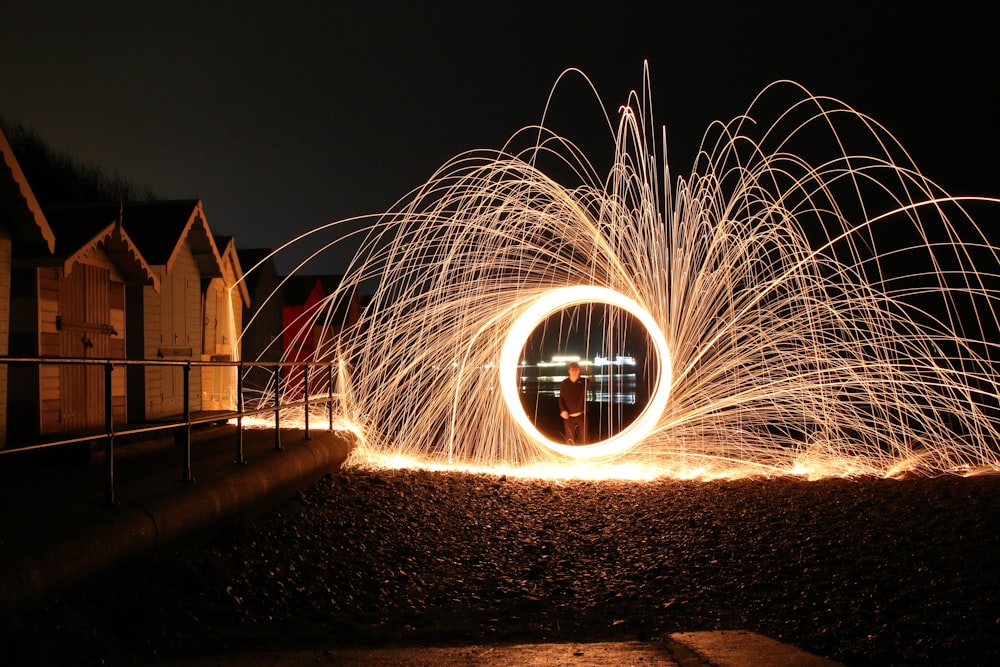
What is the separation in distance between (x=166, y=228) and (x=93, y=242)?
13.6 feet

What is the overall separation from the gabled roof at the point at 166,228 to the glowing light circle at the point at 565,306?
6.73 metres

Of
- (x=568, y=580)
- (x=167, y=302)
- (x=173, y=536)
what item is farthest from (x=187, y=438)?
(x=167, y=302)

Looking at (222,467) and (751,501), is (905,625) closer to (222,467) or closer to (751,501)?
(751,501)

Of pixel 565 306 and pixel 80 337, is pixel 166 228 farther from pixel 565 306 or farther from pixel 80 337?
pixel 565 306

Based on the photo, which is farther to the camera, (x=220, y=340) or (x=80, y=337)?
(x=220, y=340)

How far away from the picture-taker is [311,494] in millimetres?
8617

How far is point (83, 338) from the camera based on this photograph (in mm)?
11367

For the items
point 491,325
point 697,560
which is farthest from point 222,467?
point 491,325

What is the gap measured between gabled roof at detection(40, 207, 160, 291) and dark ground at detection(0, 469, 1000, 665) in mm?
5125

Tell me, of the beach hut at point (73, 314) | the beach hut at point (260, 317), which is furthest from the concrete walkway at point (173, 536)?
the beach hut at point (260, 317)

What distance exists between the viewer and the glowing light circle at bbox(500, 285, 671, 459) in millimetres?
11016

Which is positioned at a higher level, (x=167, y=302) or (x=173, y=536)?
(x=167, y=302)

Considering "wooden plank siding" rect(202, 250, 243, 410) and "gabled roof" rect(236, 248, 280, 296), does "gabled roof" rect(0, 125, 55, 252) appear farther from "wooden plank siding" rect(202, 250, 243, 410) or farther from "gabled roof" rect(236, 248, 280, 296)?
"gabled roof" rect(236, 248, 280, 296)

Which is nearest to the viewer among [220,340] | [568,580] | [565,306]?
[568,580]
